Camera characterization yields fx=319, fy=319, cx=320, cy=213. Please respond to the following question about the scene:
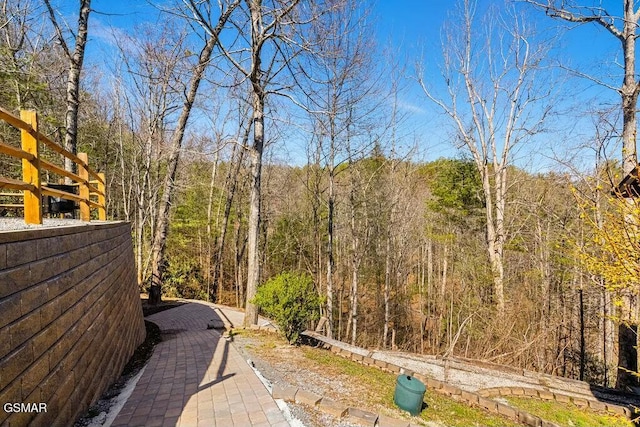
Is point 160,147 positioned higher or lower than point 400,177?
higher

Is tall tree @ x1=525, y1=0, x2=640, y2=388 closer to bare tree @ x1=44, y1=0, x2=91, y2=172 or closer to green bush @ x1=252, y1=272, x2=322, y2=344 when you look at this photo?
green bush @ x1=252, y1=272, x2=322, y2=344

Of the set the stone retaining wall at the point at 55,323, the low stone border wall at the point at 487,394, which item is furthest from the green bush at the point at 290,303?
the stone retaining wall at the point at 55,323

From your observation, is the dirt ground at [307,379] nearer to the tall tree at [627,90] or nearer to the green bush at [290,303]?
the green bush at [290,303]

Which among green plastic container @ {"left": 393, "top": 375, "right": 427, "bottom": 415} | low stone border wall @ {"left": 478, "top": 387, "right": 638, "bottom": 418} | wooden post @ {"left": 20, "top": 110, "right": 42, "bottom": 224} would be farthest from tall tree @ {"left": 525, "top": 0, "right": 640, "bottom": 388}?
wooden post @ {"left": 20, "top": 110, "right": 42, "bottom": 224}

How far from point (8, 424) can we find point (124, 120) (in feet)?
48.5

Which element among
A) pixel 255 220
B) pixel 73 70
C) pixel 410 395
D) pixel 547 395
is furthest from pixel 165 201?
pixel 547 395

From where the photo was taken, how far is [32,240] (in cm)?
221

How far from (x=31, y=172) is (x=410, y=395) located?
14.9 ft

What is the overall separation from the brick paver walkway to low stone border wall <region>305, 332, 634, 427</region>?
8.26ft

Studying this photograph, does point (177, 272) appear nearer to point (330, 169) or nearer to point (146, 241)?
point (146, 241)

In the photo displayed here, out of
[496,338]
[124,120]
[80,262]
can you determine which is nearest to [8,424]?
[80,262]

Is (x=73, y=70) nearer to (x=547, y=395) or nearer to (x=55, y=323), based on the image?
(x=55, y=323)

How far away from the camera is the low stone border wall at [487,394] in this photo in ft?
16.4

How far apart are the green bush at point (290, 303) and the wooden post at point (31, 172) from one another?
400 centimetres
